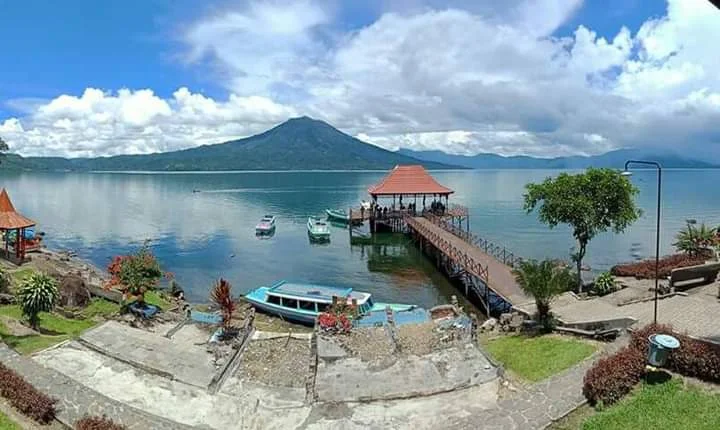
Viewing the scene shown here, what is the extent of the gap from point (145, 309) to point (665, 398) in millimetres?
22573

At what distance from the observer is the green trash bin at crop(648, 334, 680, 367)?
493 inches

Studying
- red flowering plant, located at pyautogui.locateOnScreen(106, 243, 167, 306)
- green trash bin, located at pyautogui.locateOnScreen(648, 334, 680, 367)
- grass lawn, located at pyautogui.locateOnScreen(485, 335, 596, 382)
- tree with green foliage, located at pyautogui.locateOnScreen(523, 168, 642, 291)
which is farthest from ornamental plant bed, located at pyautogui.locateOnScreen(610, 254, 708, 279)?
red flowering plant, located at pyautogui.locateOnScreen(106, 243, 167, 306)

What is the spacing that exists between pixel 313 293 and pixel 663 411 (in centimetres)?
2062

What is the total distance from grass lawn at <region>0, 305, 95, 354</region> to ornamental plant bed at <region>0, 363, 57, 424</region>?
208 inches

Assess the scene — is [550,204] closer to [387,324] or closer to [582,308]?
[582,308]

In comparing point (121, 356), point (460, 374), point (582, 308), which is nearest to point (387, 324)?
point (460, 374)

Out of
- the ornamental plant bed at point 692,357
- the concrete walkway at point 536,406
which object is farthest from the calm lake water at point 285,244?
the ornamental plant bed at point 692,357

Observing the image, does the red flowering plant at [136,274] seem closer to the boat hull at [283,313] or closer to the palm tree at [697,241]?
the boat hull at [283,313]

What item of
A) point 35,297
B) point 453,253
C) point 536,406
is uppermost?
point 35,297

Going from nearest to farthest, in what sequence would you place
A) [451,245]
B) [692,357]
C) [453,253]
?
[692,357] < [453,253] < [451,245]

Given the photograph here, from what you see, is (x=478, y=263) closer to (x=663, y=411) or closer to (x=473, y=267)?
(x=473, y=267)

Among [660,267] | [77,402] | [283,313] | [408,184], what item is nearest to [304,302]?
[283,313]

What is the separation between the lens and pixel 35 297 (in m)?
20.8

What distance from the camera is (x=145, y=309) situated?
26.3 m
